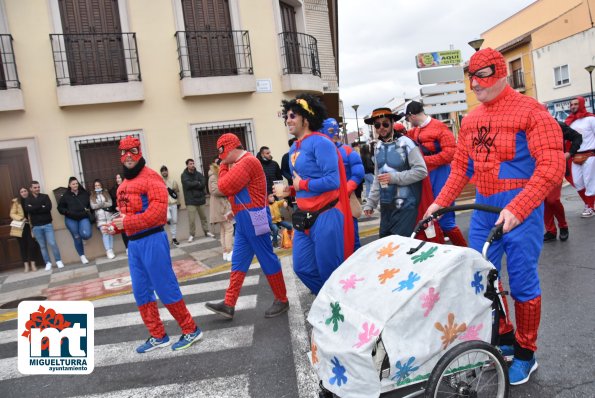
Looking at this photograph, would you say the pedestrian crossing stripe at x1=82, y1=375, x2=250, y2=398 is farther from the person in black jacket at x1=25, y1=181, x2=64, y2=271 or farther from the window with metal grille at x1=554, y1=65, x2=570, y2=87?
the window with metal grille at x1=554, y1=65, x2=570, y2=87

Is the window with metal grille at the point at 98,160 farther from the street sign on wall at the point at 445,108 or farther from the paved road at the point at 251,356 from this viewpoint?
the street sign on wall at the point at 445,108

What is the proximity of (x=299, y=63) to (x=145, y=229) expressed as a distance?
34.0 ft

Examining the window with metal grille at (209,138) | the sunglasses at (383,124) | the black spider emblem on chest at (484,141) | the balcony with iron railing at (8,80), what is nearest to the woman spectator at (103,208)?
the balcony with iron railing at (8,80)

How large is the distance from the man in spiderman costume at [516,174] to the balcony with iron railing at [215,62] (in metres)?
9.39

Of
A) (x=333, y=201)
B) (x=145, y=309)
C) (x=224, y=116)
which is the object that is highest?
(x=224, y=116)

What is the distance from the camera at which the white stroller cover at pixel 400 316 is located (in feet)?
7.38

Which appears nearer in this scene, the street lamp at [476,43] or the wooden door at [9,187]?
the wooden door at [9,187]

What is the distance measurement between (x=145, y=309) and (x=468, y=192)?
9164mm

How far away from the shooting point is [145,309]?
4273mm

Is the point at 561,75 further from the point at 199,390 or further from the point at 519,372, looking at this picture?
the point at 199,390

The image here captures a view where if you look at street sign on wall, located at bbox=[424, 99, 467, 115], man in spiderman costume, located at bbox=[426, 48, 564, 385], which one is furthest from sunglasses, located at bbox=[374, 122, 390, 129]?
street sign on wall, located at bbox=[424, 99, 467, 115]

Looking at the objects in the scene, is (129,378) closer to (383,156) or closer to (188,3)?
(383,156)

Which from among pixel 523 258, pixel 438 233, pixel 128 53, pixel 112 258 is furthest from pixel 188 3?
pixel 523 258

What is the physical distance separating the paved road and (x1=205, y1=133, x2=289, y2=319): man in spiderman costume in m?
0.28
